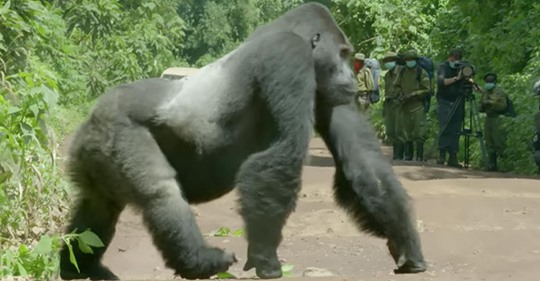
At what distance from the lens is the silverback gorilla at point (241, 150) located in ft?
19.9

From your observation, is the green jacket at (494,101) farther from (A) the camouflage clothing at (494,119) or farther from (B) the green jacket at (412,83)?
(B) the green jacket at (412,83)

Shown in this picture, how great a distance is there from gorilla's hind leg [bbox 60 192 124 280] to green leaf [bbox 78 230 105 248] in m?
0.37

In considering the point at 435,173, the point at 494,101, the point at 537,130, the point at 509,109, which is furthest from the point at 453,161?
the point at 537,130

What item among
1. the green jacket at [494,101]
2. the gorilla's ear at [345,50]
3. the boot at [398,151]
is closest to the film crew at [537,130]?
the green jacket at [494,101]

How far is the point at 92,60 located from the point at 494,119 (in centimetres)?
1240

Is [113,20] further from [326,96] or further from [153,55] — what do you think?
[326,96]

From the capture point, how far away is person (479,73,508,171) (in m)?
16.2

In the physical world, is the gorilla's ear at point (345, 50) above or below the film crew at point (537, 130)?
above

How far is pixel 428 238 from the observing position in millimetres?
8523

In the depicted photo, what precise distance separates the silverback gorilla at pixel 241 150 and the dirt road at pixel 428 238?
51cm

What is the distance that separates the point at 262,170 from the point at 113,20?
58.4ft

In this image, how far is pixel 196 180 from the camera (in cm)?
634

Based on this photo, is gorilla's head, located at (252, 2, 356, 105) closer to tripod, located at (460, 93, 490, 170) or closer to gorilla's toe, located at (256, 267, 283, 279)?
gorilla's toe, located at (256, 267, 283, 279)

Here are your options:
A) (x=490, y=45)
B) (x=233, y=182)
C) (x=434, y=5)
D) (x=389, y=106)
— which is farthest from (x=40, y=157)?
(x=434, y=5)
